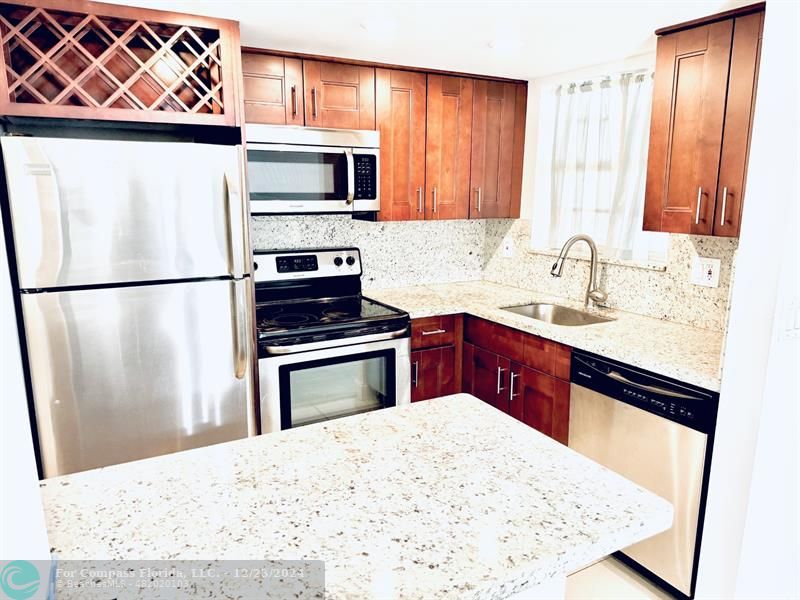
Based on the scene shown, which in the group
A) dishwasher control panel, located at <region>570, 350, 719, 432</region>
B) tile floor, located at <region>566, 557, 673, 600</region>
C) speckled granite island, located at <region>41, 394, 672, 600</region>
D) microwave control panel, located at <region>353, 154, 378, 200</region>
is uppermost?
microwave control panel, located at <region>353, 154, 378, 200</region>

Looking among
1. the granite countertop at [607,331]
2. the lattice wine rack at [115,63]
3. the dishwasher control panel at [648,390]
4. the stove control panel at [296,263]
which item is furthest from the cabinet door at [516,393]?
the lattice wine rack at [115,63]

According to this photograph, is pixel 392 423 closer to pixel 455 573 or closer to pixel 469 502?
pixel 469 502

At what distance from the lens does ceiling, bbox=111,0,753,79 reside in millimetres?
2010

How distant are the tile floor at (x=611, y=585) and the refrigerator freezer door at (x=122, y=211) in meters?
1.93

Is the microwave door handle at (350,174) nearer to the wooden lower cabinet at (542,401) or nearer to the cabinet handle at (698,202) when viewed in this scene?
the wooden lower cabinet at (542,401)

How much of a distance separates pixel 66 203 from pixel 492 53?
2.03 m

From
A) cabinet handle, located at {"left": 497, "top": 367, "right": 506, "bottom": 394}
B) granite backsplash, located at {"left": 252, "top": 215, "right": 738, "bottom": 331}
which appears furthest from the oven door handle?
granite backsplash, located at {"left": 252, "top": 215, "right": 738, "bottom": 331}

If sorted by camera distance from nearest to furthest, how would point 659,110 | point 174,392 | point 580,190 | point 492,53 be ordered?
point 174,392 → point 659,110 → point 492,53 → point 580,190

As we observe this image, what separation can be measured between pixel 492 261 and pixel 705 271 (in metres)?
1.52

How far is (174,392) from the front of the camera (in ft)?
7.22

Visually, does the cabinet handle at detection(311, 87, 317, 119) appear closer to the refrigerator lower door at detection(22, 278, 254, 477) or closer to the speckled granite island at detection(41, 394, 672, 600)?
the refrigerator lower door at detection(22, 278, 254, 477)

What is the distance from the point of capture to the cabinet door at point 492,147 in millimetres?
3295

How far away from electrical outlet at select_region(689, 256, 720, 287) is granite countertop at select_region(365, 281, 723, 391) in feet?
0.74

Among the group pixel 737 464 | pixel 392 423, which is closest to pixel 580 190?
pixel 737 464
